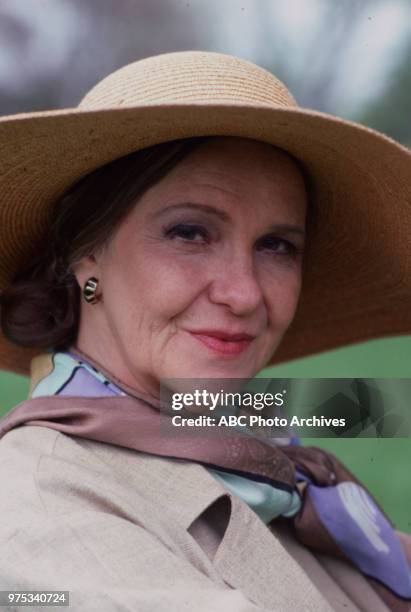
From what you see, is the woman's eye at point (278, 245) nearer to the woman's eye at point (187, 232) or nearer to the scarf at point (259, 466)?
the woman's eye at point (187, 232)

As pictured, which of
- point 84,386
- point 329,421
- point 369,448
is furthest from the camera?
point 369,448

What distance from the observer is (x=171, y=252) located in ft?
4.69

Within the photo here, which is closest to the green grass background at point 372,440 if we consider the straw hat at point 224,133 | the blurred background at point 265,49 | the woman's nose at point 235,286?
the blurred background at point 265,49

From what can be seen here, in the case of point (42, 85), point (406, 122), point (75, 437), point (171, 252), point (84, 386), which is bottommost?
point (75, 437)

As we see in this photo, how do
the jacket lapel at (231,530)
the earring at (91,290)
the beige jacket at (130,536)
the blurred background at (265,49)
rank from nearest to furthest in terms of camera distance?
the beige jacket at (130,536), the jacket lapel at (231,530), the earring at (91,290), the blurred background at (265,49)

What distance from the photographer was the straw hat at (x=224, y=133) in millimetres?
1295

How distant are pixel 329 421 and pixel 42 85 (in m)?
2.11

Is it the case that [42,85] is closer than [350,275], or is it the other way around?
[350,275]

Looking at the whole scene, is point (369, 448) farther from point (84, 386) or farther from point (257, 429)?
point (84, 386)

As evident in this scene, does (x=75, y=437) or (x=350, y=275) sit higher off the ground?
(x=350, y=275)

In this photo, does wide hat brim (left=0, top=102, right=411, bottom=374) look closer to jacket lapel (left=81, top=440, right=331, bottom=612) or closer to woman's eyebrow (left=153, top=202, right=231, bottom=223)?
woman's eyebrow (left=153, top=202, right=231, bottom=223)

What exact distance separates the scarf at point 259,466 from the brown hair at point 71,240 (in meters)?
0.09

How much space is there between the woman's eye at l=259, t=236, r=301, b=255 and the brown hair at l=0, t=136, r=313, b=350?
15 centimetres

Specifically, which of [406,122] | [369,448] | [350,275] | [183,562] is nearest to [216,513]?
[183,562]
